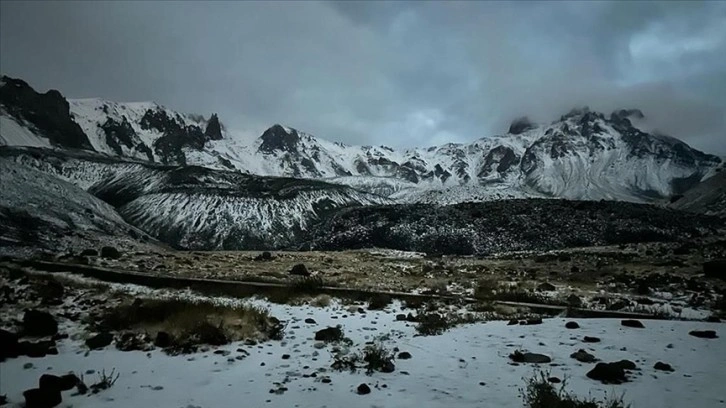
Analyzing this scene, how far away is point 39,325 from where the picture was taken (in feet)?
41.7

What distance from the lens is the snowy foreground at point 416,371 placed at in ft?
25.1

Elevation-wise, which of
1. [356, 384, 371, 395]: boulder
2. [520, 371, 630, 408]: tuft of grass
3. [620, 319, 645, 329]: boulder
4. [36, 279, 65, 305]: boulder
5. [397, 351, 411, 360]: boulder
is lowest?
[36, 279, 65, 305]: boulder

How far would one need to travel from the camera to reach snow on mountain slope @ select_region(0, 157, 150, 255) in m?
74.6

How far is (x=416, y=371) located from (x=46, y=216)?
107 metres

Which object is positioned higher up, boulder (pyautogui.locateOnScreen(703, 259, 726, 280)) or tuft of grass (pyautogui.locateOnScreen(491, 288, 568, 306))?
boulder (pyautogui.locateOnScreen(703, 259, 726, 280))

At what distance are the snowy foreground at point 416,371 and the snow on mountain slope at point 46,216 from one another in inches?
2421

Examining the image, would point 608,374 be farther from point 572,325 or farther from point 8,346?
point 8,346

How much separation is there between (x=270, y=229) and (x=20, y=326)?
6179 inches

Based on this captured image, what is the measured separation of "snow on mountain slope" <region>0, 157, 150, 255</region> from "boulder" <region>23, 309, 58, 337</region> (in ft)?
183

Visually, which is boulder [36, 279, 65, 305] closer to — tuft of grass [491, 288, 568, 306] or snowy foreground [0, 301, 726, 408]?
snowy foreground [0, 301, 726, 408]

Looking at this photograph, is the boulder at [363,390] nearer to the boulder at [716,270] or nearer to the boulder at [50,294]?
the boulder at [50,294]

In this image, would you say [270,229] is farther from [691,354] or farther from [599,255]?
[691,354]

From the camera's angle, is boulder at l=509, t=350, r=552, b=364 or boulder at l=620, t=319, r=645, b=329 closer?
boulder at l=509, t=350, r=552, b=364

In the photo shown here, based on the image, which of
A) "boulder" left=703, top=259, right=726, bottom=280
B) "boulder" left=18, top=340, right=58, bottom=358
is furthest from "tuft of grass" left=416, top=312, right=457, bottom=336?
"boulder" left=703, top=259, right=726, bottom=280
